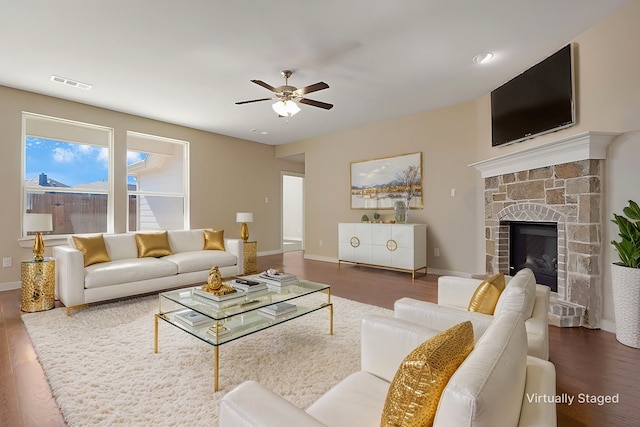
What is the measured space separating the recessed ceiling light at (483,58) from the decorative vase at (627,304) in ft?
7.61

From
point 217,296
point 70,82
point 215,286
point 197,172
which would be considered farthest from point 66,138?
point 217,296

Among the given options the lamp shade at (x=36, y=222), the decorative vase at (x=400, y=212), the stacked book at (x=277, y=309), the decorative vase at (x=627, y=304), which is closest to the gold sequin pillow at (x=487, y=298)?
the stacked book at (x=277, y=309)

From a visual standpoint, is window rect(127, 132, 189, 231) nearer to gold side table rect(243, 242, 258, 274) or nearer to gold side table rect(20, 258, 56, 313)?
gold side table rect(243, 242, 258, 274)

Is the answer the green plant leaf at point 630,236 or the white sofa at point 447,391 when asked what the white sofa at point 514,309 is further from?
the green plant leaf at point 630,236

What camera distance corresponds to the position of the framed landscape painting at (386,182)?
17.3 feet

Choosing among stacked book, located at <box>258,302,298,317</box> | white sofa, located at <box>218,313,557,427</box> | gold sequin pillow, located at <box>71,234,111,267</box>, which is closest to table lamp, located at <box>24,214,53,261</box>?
gold sequin pillow, located at <box>71,234,111,267</box>

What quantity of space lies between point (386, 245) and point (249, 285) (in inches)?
115

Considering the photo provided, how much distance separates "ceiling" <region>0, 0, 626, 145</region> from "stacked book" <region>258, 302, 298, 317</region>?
244 cm

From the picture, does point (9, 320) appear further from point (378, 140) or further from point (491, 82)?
point (491, 82)

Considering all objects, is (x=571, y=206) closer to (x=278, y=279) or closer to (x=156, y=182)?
(x=278, y=279)

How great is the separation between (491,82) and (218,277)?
13.2 ft

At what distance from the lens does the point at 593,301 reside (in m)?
2.79

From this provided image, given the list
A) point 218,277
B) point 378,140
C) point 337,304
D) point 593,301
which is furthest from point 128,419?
point 378,140

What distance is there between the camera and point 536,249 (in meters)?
3.72
